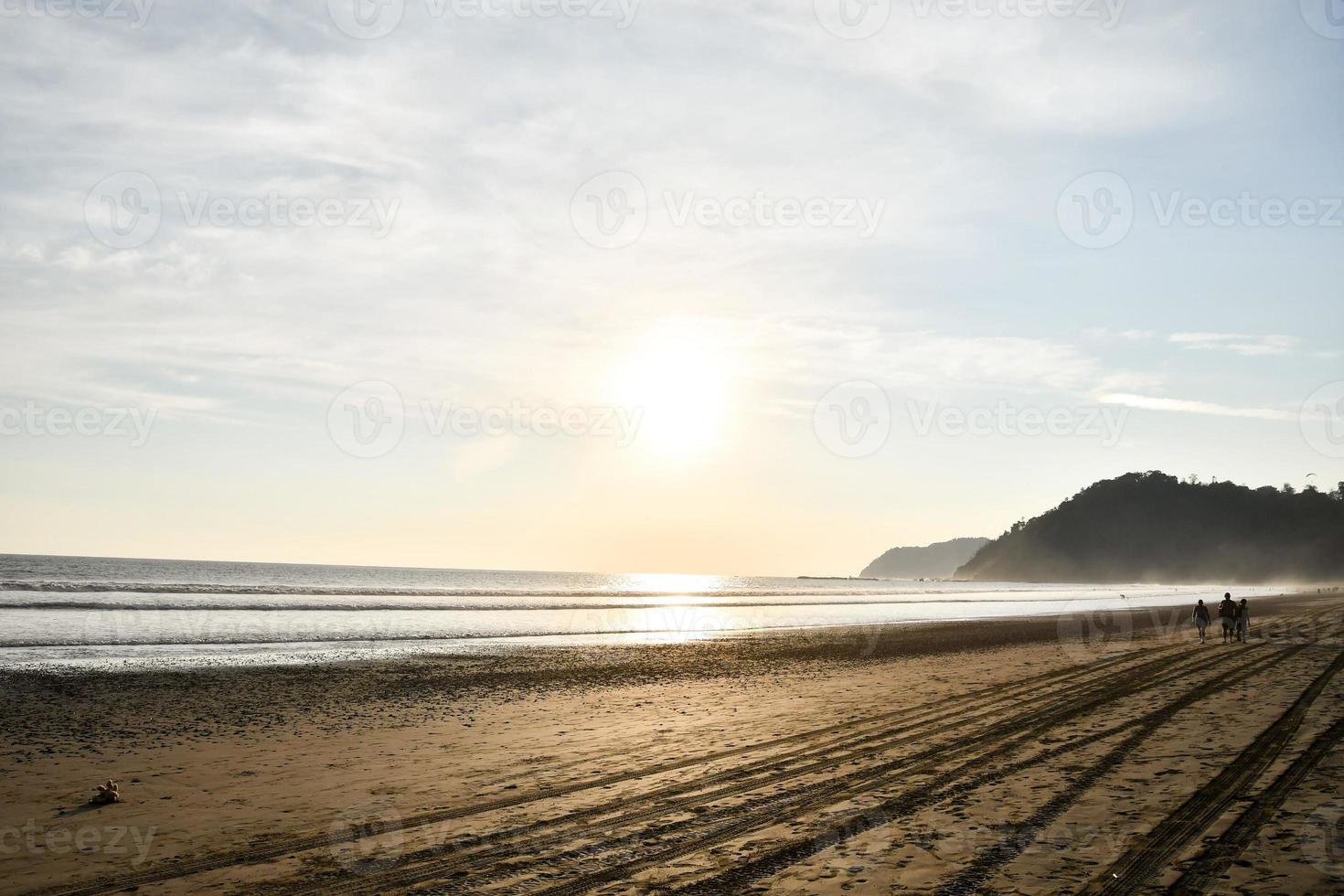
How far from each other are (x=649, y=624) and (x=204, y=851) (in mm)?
39782

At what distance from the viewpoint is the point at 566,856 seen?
7.72 m

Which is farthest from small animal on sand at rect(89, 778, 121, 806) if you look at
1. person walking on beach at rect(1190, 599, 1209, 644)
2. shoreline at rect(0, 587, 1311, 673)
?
person walking on beach at rect(1190, 599, 1209, 644)

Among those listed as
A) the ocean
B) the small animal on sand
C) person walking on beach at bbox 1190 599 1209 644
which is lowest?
the ocean

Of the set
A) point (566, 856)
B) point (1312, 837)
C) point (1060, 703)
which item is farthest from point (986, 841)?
point (1060, 703)

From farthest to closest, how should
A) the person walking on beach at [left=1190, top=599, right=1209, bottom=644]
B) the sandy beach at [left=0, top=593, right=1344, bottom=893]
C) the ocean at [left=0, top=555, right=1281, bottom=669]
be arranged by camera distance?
the person walking on beach at [left=1190, top=599, right=1209, bottom=644] → the ocean at [left=0, top=555, right=1281, bottom=669] → the sandy beach at [left=0, top=593, right=1344, bottom=893]

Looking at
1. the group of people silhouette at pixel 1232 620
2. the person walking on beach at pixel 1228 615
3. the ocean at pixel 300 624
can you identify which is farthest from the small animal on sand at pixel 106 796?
the person walking on beach at pixel 1228 615

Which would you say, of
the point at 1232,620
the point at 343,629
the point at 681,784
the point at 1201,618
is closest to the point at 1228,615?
the point at 1232,620

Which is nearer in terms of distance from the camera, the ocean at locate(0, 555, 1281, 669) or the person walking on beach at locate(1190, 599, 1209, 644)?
the ocean at locate(0, 555, 1281, 669)

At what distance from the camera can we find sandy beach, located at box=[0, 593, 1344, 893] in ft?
23.9

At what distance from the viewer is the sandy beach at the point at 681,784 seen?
7285 millimetres

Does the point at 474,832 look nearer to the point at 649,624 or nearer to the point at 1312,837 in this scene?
the point at 1312,837

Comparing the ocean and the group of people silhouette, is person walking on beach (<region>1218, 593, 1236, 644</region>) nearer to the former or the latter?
the group of people silhouette

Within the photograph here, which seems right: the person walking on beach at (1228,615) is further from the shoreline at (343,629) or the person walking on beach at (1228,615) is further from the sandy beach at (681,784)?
the shoreline at (343,629)

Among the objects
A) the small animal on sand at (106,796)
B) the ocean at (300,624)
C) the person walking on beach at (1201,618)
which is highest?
the person walking on beach at (1201,618)
